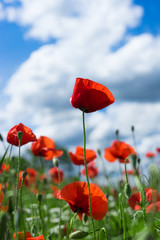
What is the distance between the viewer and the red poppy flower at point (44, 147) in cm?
231

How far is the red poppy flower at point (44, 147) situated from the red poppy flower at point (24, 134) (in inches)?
27.5

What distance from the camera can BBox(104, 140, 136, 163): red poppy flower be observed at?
8.40 ft

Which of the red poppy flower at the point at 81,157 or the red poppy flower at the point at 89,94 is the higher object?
the red poppy flower at the point at 89,94

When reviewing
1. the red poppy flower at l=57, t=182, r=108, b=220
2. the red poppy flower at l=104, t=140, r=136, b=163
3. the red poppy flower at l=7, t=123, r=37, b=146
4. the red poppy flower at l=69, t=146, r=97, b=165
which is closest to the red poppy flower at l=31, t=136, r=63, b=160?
the red poppy flower at l=69, t=146, r=97, b=165

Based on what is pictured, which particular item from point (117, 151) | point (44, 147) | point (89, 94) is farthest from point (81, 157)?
point (89, 94)

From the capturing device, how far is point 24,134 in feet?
5.08

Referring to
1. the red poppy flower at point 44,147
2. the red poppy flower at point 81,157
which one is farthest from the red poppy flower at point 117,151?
the red poppy flower at point 44,147

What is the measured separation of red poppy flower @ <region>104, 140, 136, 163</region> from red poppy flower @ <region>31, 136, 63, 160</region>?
0.52m

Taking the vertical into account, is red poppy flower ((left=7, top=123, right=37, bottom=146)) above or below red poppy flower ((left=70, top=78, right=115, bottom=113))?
below

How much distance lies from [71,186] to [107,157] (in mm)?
1311

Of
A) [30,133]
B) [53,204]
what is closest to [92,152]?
[30,133]

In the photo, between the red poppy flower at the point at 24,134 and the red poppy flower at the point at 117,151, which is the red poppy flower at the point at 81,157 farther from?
the red poppy flower at the point at 24,134

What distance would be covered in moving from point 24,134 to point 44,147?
0.78m

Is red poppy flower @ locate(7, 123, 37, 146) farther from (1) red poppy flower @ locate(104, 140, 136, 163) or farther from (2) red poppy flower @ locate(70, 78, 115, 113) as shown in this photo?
(1) red poppy flower @ locate(104, 140, 136, 163)
